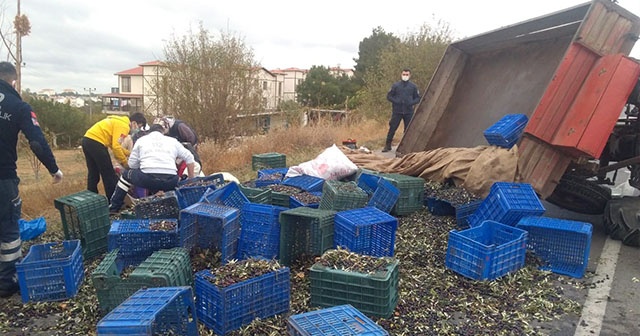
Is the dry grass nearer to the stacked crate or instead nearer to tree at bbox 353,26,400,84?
the stacked crate

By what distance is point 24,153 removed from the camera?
11.1 m

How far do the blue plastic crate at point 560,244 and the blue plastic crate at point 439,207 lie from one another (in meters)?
1.46

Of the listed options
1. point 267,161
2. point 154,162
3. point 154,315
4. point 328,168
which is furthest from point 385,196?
point 154,315

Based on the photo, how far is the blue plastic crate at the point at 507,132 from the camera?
5.85 meters

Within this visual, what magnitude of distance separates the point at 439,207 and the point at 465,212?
60 cm

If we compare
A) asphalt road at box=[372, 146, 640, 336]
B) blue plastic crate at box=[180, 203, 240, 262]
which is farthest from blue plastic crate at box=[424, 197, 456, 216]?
blue plastic crate at box=[180, 203, 240, 262]

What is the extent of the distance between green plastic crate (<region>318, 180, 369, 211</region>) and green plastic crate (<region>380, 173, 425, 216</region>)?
0.91 meters

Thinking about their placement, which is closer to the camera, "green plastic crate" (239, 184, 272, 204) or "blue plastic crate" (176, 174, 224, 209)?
"blue plastic crate" (176, 174, 224, 209)

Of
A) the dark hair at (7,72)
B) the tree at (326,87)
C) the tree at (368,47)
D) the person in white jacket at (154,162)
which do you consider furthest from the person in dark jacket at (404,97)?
the tree at (368,47)

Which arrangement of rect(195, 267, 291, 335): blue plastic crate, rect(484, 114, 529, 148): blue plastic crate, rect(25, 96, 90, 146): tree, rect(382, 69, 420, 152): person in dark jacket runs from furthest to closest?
rect(25, 96, 90, 146): tree → rect(382, 69, 420, 152): person in dark jacket → rect(484, 114, 529, 148): blue plastic crate → rect(195, 267, 291, 335): blue plastic crate

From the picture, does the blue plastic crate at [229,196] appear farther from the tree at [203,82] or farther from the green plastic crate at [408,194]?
the tree at [203,82]

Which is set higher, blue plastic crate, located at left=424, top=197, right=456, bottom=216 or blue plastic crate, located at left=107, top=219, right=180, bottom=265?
blue plastic crate, located at left=424, top=197, right=456, bottom=216

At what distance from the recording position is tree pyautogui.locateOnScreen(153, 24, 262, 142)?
12.2m

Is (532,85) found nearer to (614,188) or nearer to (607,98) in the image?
(607,98)
